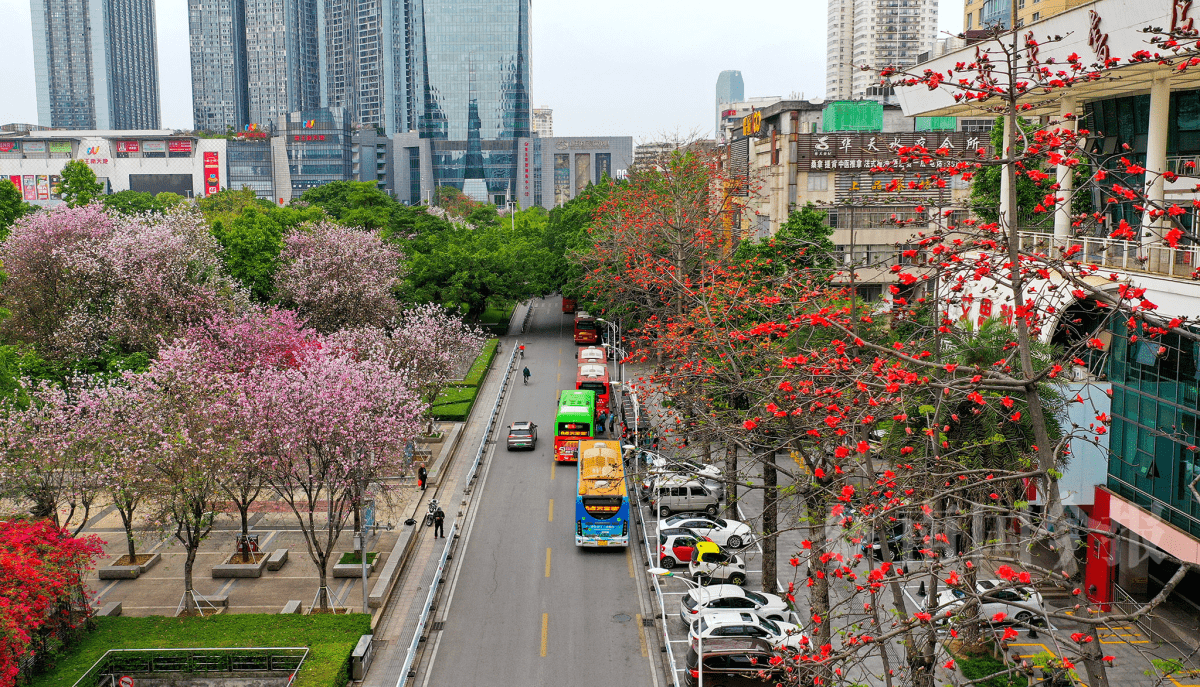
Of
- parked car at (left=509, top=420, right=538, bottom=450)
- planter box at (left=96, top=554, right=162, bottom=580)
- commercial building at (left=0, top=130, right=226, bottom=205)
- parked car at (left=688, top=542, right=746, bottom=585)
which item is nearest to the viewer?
parked car at (left=688, top=542, right=746, bottom=585)

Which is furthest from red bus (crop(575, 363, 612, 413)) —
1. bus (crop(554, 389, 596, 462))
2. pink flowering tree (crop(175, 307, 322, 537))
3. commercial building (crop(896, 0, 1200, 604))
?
commercial building (crop(896, 0, 1200, 604))

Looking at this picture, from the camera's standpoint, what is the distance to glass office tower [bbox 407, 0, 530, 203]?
174250mm

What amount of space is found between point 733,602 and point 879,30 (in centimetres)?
17095

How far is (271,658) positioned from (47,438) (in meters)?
8.33

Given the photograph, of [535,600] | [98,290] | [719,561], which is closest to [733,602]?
[719,561]

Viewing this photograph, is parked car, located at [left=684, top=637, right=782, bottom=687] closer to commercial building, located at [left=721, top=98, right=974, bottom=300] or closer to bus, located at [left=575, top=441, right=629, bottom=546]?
bus, located at [left=575, top=441, right=629, bottom=546]

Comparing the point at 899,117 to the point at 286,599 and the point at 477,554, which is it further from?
the point at 286,599

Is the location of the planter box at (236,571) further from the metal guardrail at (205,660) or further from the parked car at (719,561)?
the parked car at (719,561)

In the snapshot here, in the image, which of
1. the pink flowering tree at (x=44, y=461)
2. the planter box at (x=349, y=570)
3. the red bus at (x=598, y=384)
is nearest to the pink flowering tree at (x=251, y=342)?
the planter box at (x=349, y=570)

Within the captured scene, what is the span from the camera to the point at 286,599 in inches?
992

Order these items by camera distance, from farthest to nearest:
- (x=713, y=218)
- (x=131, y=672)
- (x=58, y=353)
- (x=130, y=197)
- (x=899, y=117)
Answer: (x=130, y=197)
(x=899, y=117)
(x=713, y=218)
(x=58, y=353)
(x=131, y=672)

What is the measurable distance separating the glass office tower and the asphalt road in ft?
472

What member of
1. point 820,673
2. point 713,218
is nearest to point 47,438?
point 820,673

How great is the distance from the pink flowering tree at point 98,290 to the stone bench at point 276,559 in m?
12.6
